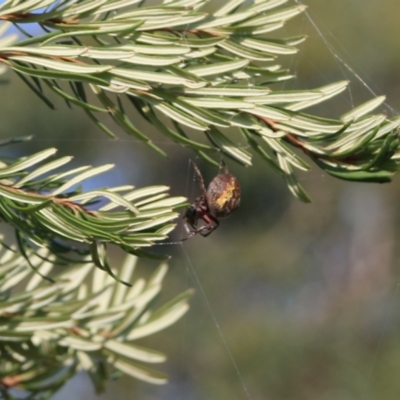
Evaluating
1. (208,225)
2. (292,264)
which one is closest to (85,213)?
(208,225)

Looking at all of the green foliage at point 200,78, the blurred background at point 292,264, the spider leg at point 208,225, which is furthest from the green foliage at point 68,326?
the blurred background at point 292,264

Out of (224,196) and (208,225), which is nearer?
(224,196)

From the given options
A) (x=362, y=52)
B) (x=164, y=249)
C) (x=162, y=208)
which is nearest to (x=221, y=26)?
(x=162, y=208)

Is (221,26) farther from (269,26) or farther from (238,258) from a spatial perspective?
(238,258)

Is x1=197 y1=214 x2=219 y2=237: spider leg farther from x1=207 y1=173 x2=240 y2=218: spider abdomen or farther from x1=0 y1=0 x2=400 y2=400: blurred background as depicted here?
x1=0 y1=0 x2=400 y2=400: blurred background

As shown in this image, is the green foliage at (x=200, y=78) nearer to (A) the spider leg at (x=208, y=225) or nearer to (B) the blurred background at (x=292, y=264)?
(A) the spider leg at (x=208, y=225)

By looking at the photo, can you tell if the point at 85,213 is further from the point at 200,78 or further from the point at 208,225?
the point at 208,225

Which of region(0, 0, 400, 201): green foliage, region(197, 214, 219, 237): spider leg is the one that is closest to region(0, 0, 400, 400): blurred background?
region(197, 214, 219, 237): spider leg
